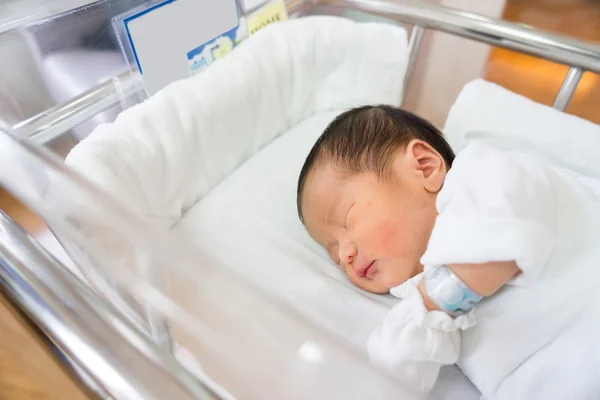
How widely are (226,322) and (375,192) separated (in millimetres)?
346

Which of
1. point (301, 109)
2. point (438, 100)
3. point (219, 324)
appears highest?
point (219, 324)

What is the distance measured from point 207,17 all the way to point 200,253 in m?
0.62

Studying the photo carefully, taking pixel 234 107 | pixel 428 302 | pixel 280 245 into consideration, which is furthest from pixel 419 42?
pixel 428 302

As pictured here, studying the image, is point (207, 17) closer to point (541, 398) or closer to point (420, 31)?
point (420, 31)

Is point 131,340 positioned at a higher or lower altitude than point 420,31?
higher

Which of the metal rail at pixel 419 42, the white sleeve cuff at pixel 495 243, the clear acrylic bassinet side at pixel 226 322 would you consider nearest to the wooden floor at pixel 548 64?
the metal rail at pixel 419 42

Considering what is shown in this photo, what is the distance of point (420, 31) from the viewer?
97 centimetres

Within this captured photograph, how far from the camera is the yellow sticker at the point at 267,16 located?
3.05ft

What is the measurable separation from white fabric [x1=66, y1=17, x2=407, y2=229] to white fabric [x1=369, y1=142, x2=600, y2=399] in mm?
331

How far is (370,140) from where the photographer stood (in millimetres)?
646

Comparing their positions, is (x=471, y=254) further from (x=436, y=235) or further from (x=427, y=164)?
(x=427, y=164)

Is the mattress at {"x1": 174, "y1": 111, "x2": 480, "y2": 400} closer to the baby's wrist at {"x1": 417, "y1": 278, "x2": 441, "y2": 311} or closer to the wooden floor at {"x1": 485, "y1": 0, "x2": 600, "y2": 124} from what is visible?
the baby's wrist at {"x1": 417, "y1": 278, "x2": 441, "y2": 311}

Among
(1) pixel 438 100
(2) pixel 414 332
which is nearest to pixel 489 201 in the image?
(2) pixel 414 332

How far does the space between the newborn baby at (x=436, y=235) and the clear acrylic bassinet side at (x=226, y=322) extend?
0.16 metres
